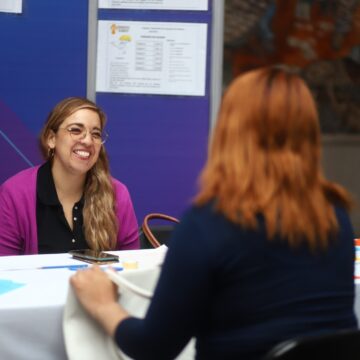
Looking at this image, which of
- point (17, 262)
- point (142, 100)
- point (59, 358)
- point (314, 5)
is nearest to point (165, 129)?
point (142, 100)

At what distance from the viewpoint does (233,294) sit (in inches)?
58.1

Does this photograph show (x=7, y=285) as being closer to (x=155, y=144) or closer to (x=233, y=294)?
(x=233, y=294)

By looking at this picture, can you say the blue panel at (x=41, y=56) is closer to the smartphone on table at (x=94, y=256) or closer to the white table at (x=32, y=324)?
the smartphone on table at (x=94, y=256)

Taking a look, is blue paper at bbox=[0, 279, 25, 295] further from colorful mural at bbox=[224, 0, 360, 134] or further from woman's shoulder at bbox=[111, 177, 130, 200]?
colorful mural at bbox=[224, 0, 360, 134]

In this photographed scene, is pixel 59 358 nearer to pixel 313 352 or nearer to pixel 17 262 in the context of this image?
pixel 17 262

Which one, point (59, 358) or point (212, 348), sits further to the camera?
point (59, 358)

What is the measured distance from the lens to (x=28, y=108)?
430 centimetres

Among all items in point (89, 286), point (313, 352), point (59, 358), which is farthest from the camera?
point (59, 358)

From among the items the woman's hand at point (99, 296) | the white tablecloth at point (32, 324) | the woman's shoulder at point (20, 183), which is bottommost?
the white tablecloth at point (32, 324)

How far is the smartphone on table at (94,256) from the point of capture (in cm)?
266

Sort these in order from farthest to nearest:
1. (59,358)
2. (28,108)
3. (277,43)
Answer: (277,43) < (28,108) < (59,358)

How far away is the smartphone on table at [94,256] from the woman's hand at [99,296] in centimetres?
86

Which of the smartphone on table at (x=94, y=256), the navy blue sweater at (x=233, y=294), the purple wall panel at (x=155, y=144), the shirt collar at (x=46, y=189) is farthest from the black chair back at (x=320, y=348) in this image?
the purple wall panel at (x=155, y=144)

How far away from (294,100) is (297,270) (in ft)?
1.11
